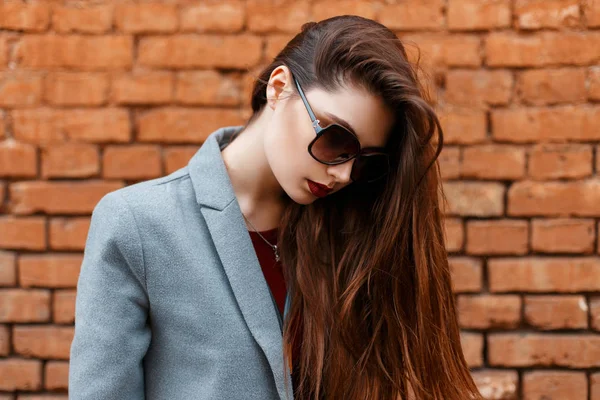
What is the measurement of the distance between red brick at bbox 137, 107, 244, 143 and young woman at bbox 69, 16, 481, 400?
0.52 m

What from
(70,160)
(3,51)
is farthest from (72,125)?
(3,51)

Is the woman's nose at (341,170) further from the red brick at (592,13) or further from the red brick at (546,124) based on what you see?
the red brick at (592,13)

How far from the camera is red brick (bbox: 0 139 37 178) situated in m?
2.16

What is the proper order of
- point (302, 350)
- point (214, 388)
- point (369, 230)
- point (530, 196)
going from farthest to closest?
point (530, 196) → point (369, 230) → point (302, 350) → point (214, 388)

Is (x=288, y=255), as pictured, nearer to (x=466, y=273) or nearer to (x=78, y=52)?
(x=466, y=273)

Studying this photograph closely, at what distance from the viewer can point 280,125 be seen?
1.41 m

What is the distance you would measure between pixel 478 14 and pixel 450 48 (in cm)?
15

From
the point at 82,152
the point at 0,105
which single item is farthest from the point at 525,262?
the point at 0,105

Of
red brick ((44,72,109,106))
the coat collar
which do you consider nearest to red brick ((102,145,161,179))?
red brick ((44,72,109,106))

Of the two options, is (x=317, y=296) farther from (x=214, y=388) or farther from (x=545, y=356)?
(x=545, y=356)

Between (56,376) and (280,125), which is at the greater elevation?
(280,125)

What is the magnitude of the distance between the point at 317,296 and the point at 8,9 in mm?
1526

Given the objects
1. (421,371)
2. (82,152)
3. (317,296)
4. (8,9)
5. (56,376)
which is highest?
(8,9)

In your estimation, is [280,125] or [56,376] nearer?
[280,125]
